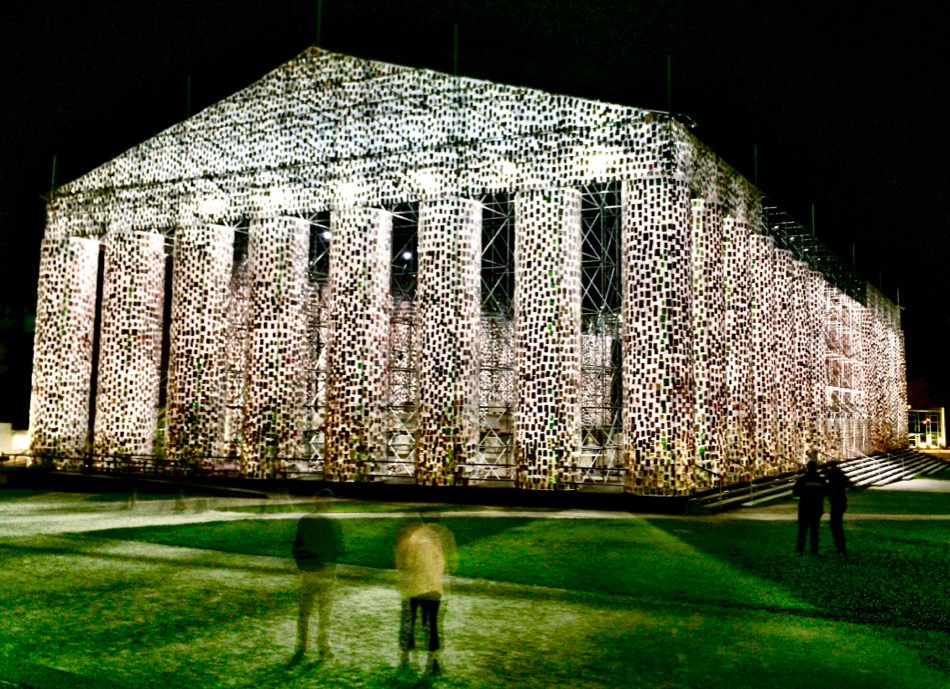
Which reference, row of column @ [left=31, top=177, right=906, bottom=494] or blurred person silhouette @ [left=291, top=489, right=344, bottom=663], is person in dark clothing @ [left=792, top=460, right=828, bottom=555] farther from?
blurred person silhouette @ [left=291, top=489, right=344, bottom=663]

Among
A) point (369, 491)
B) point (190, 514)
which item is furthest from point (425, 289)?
point (190, 514)

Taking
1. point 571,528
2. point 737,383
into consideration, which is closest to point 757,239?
point 737,383

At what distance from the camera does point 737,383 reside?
721 inches

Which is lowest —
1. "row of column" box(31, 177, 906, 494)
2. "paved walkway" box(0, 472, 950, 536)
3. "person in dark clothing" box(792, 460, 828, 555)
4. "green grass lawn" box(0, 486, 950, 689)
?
"green grass lawn" box(0, 486, 950, 689)

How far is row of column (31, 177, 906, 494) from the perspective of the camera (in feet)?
48.6

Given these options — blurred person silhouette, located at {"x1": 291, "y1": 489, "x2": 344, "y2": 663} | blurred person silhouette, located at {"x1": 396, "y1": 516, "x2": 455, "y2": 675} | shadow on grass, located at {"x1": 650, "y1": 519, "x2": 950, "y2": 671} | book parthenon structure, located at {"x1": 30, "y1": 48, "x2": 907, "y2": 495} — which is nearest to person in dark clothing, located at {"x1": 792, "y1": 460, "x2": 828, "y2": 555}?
shadow on grass, located at {"x1": 650, "y1": 519, "x2": 950, "y2": 671}

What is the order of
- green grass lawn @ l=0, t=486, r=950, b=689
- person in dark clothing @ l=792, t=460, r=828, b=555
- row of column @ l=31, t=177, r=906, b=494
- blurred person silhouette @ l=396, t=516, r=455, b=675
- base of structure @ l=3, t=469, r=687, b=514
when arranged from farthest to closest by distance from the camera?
row of column @ l=31, t=177, r=906, b=494 → base of structure @ l=3, t=469, r=687, b=514 → person in dark clothing @ l=792, t=460, r=828, b=555 → green grass lawn @ l=0, t=486, r=950, b=689 → blurred person silhouette @ l=396, t=516, r=455, b=675

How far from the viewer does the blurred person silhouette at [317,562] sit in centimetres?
538

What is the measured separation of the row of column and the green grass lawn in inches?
171

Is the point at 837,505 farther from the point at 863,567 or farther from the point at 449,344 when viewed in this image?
the point at 449,344

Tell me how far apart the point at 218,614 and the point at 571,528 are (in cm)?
627

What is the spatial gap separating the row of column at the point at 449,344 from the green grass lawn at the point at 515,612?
14.2 ft

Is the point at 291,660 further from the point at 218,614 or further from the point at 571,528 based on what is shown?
the point at 571,528

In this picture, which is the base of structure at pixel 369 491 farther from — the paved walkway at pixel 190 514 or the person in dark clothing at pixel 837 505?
the person in dark clothing at pixel 837 505
